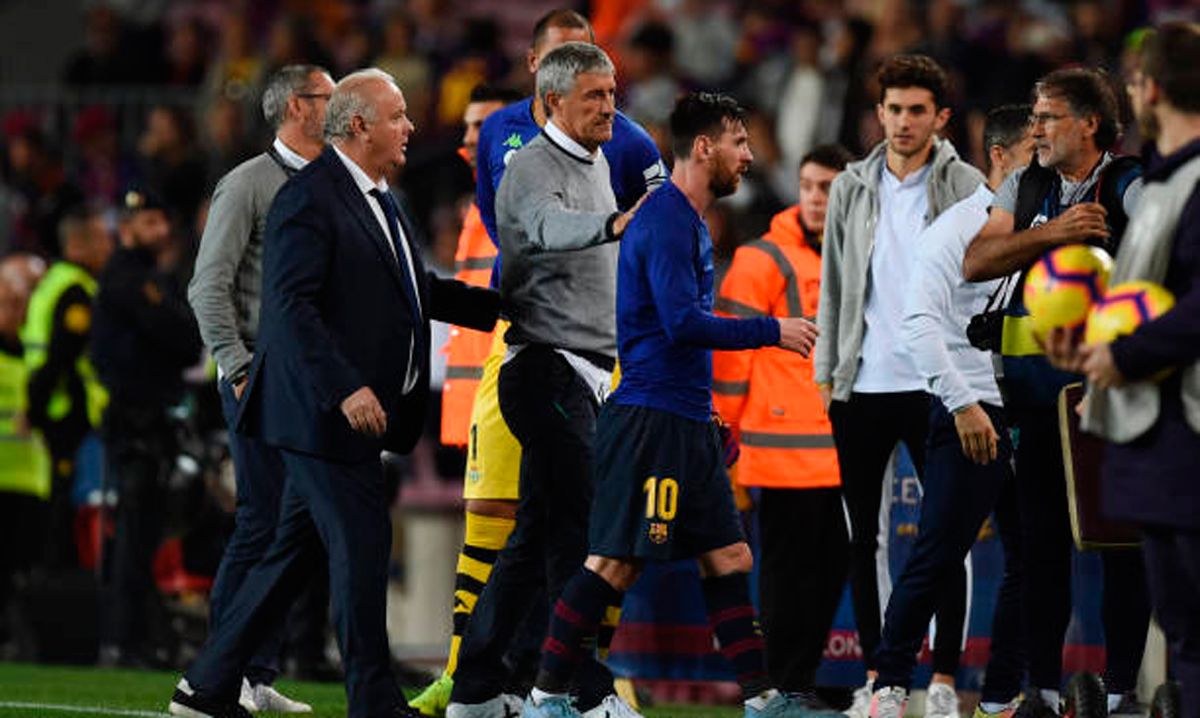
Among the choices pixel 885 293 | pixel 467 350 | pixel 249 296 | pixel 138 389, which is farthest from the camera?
pixel 138 389

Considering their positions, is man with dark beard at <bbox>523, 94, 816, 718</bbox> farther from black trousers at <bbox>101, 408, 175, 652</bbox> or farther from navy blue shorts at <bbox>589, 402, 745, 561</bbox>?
black trousers at <bbox>101, 408, 175, 652</bbox>

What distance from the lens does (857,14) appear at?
17078 millimetres

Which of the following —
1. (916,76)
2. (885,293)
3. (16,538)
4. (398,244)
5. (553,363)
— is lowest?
(16,538)

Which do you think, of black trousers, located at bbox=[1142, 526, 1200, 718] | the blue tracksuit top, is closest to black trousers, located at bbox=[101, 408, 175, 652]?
the blue tracksuit top

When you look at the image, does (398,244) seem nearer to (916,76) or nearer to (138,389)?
(916,76)

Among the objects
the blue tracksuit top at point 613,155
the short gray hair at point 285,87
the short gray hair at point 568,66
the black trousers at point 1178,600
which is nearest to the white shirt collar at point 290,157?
the short gray hair at point 285,87

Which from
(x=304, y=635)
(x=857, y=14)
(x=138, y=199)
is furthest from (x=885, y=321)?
(x=857, y=14)

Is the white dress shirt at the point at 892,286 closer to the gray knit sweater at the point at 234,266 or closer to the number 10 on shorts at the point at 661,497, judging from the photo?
the number 10 on shorts at the point at 661,497

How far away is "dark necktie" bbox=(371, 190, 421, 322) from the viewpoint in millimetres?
8445

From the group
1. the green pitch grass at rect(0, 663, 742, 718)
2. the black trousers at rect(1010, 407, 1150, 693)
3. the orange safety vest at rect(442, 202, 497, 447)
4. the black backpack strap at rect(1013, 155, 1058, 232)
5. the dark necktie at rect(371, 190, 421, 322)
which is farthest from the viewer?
the orange safety vest at rect(442, 202, 497, 447)

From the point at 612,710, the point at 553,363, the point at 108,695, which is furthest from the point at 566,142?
the point at 108,695

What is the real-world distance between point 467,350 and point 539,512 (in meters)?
1.49

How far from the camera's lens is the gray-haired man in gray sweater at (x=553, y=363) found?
29.4 feet

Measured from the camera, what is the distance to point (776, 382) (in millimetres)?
11000
